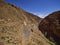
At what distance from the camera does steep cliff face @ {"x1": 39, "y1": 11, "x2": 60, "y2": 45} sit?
20.2m

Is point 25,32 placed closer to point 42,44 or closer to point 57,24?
point 42,44

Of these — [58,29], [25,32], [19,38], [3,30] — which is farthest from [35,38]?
[58,29]

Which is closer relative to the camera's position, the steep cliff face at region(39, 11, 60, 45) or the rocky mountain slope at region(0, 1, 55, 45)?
the rocky mountain slope at region(0, 1, 55, 45)

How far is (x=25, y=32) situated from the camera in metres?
12.1

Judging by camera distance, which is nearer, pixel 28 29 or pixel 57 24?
pixel 28 29

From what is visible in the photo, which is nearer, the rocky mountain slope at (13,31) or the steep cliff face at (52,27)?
the rocky mountain slope at (13,31)

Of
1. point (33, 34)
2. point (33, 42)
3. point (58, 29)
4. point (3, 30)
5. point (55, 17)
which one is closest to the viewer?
point (3, 30)

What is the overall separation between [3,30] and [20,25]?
1.85 metres

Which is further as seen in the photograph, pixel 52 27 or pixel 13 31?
pixel 52 27

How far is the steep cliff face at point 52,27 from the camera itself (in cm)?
2018

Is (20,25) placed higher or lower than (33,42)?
higher

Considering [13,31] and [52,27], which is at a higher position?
[52,27]

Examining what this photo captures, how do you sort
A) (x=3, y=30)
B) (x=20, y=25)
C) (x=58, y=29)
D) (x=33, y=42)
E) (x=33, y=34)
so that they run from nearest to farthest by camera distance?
(x=3, y=30)
(x=20, y=25)
(x=33, y=42)
(x=33, y=34)
(x=58, y=29)

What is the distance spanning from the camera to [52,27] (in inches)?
818
